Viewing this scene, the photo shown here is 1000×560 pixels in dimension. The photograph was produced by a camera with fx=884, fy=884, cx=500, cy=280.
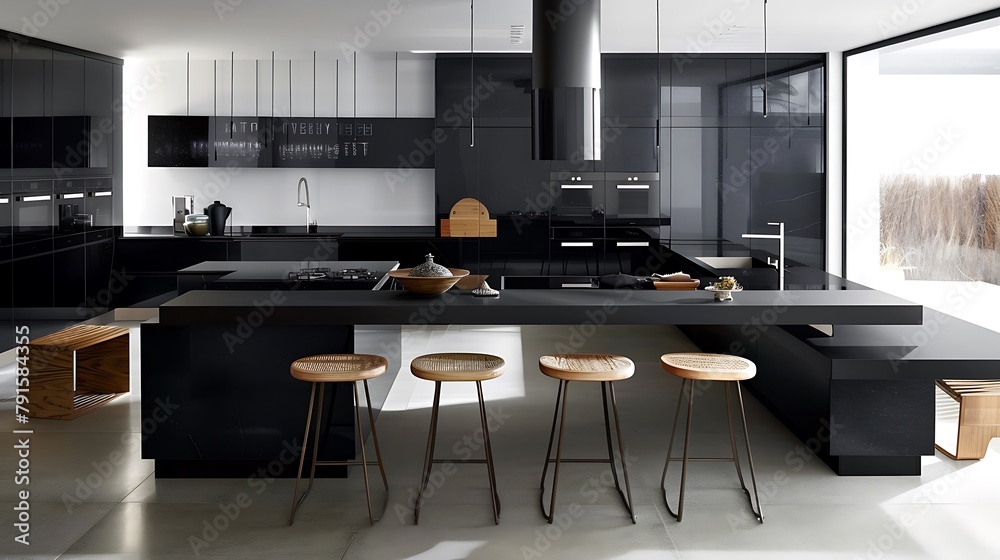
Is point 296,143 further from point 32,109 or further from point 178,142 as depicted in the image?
point 32,109

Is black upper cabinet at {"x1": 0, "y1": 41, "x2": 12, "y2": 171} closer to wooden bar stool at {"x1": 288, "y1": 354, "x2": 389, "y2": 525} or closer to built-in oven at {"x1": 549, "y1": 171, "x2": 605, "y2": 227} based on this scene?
wooden bar stool at {"x1": 288, "y1": 354, "x2": 389, "y2": 525}

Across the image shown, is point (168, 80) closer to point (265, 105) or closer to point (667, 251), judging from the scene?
point (265, 105)

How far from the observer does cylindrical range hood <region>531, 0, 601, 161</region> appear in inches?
189

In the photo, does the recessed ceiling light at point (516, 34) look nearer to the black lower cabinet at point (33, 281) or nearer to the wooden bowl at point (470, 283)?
the wooden bowl at point (470, 283)

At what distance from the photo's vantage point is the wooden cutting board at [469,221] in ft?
28.6

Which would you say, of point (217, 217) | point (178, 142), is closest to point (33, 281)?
point (217, 217)

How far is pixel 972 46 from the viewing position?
709cm

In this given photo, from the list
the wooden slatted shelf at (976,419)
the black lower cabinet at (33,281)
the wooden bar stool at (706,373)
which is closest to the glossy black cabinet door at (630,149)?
the wooden slatted shelf at (976,419)

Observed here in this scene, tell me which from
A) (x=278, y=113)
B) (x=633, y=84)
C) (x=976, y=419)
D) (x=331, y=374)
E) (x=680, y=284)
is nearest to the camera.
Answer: (x=331, y=374)

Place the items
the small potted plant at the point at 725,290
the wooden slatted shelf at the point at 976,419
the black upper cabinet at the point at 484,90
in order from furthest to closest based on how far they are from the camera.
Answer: the black upper cabinet at the point at 484,90 < the wooden slatted shelf at the point at 976,419 < the small potted plant at the point at 725,290

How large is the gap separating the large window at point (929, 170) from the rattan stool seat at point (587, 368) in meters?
4.25

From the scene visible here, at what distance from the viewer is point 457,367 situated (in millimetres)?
3715

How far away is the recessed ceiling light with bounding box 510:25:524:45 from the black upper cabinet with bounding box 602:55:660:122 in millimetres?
1189

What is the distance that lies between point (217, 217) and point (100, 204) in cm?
107
